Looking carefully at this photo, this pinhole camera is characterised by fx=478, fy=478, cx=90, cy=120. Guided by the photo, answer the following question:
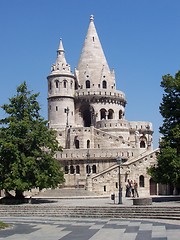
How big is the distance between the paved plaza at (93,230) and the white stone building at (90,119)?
27.6m

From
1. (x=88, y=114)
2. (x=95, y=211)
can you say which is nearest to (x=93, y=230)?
(x=95, y=211)

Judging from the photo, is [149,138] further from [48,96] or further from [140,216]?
[140,216]

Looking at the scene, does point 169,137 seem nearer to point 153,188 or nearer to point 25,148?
point 25,148

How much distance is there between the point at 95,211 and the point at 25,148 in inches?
457

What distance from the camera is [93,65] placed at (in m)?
75.9

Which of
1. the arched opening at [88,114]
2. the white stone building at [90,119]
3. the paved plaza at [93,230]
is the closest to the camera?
the paved plaza at [93,230]

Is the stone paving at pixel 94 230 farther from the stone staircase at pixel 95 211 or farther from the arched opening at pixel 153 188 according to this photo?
the arched opening at pixel 153 188

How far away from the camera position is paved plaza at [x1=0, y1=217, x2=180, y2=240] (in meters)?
19.2

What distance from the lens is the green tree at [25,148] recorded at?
36.3 meters

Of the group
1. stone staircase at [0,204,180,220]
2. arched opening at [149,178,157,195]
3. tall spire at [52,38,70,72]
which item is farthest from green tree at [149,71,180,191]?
tall spire at [52,38,70,72]

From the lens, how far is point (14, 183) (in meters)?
35.5

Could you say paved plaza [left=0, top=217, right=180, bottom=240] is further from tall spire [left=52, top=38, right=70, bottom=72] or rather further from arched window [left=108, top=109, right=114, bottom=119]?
arched window [left=108, top=109, right=114, bottom=119]

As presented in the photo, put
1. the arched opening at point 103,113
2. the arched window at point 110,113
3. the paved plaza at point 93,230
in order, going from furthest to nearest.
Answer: the arched window at point 110,113 < the arched opening at point 103,113 < the paved plaza at point 93,230

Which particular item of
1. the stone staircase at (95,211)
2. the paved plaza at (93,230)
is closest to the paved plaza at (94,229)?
the paved plaza at (93,230)
